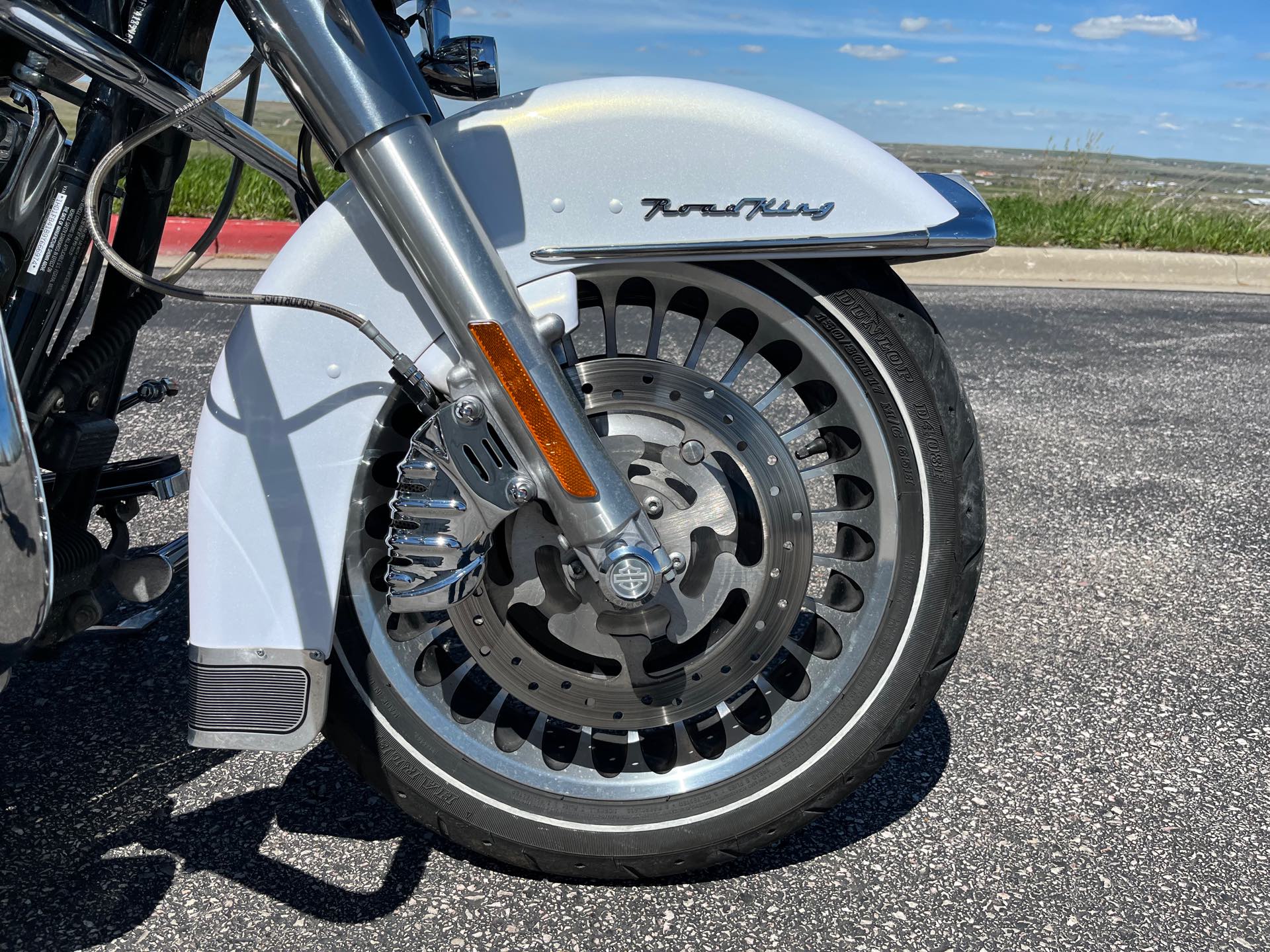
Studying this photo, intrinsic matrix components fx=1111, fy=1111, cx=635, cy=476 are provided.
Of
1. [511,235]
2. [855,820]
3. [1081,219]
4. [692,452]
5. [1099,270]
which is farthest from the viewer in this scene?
[1081,219]

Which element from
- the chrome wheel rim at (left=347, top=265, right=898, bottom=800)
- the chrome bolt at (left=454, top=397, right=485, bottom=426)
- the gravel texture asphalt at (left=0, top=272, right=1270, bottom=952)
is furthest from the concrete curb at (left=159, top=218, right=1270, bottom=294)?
the chrome bolt at (left=454, top=397, right=485, bottom=426)

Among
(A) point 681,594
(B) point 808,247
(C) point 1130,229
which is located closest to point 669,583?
(A) point 681,594

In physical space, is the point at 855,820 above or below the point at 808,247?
below

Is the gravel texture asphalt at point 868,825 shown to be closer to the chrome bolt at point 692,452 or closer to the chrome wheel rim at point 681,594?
the chrome wheel rim at point 681,594

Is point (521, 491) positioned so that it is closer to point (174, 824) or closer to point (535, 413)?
point (535, 413)

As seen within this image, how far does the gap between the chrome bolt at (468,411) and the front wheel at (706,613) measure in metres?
0.19

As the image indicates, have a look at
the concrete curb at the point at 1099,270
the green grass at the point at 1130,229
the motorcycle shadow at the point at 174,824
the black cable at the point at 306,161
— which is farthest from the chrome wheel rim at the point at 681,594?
the green grass at the point at 1130,229

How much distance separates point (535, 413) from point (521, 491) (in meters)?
0.11

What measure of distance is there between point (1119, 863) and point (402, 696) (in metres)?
1.19

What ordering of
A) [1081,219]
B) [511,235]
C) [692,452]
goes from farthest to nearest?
[1081,219], [692,452], [511,235]

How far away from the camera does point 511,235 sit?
1.51 m

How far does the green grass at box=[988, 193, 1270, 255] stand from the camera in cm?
830

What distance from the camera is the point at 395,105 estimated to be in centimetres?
140

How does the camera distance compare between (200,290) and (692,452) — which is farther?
(692,452)
